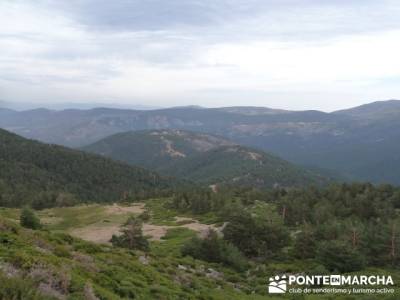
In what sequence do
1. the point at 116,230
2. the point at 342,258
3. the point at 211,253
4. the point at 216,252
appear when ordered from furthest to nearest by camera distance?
1. the point at 116,230
2. the point at 211,253
3. the point at 216,252
4. the point at 342,258

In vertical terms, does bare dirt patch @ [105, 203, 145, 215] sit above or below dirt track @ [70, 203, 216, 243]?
below

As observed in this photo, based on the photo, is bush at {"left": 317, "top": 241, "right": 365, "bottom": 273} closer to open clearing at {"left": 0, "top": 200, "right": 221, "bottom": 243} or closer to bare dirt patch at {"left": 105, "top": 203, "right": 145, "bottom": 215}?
open clearing at {"left": 0, "top": 200, "right": 221, "bottom": 243}

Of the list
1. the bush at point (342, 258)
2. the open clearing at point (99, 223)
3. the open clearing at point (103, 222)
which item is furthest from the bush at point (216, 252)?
the open clearing at point (99, 223)

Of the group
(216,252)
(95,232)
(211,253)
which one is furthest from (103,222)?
(216,252)

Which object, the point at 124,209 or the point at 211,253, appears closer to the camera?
the point at 211,253

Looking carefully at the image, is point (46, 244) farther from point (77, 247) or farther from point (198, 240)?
point (198, 240)

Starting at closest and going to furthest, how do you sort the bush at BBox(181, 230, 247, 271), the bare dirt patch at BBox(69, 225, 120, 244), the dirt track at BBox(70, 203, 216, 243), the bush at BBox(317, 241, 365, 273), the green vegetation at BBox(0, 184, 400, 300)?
the green vegetation at BBox(0, 184, 400, 300) < the bush at BBox(317, 241, 365, 273) < the bush at BBox(181, 230, 247, 271) < the bare dirt patch at BBox(69, 225, 120, 244) < the dirt track at BBox(70, 203, 216, 243)

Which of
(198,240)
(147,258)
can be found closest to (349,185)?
(198,240)

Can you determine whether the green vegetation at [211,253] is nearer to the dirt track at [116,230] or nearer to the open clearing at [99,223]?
the open clearing at [99,223]

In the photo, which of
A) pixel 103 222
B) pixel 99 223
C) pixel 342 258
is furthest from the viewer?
pixel 103 222

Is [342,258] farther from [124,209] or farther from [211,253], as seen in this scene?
[124,209]

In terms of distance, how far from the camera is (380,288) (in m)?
32.9

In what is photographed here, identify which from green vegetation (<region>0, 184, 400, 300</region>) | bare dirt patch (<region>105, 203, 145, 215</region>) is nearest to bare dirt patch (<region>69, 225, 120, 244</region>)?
green vegetation (<region>0, 184, 400, 300</region>)

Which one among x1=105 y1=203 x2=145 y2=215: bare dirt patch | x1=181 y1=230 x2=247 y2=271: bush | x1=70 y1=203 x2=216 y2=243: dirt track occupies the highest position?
x1=181 y1=230 x2=247 y2=271: bush
